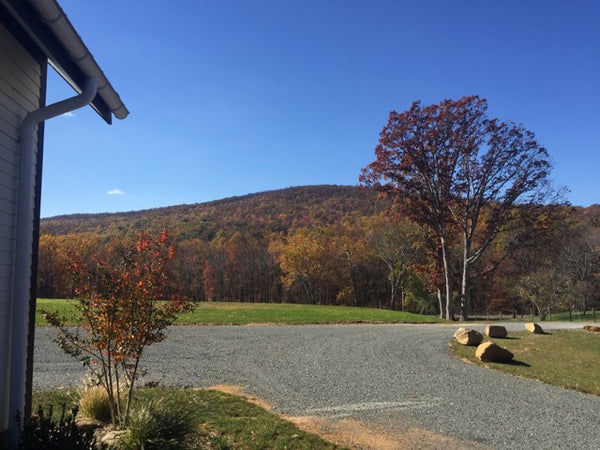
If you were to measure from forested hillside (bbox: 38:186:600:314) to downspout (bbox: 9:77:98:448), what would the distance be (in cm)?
2086

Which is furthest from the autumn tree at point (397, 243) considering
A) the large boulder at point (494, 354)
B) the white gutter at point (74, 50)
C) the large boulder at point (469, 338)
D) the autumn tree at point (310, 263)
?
the white gutter at point (74, 50)

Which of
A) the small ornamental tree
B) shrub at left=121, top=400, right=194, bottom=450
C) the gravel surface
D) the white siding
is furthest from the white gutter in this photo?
the gravel surface

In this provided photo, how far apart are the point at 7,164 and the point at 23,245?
697 mm

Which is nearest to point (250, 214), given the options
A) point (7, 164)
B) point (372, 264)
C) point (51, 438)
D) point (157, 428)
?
point (372, 264)

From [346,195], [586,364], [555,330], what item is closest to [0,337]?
[586,364]

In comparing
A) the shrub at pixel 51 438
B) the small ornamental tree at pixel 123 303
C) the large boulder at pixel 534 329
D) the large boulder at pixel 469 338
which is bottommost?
the large boulder at pixel 534 329

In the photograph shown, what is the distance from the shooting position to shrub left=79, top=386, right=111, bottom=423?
16.7 feet

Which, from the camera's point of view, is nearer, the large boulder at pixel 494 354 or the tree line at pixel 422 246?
the large boulder at pixel 494 354

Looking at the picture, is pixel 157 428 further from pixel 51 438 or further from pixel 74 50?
pixel 74 50

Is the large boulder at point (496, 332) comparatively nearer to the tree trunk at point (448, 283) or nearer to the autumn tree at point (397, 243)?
the tree trunk at point (448, 283)

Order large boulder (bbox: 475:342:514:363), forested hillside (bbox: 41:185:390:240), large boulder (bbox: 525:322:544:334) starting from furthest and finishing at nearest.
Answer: forested hillside (bbox: 41:185:390:240) < large boulder (bbox: 525:322:544:334) < large boulder (bbox: 475:342:514:363)

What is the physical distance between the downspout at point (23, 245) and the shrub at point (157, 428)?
944mm

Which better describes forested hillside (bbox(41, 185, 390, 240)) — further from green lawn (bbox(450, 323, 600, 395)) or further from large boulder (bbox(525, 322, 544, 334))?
green lawn (bbox(450, 323, 600, 395))

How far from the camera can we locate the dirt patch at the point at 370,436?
518 cm
